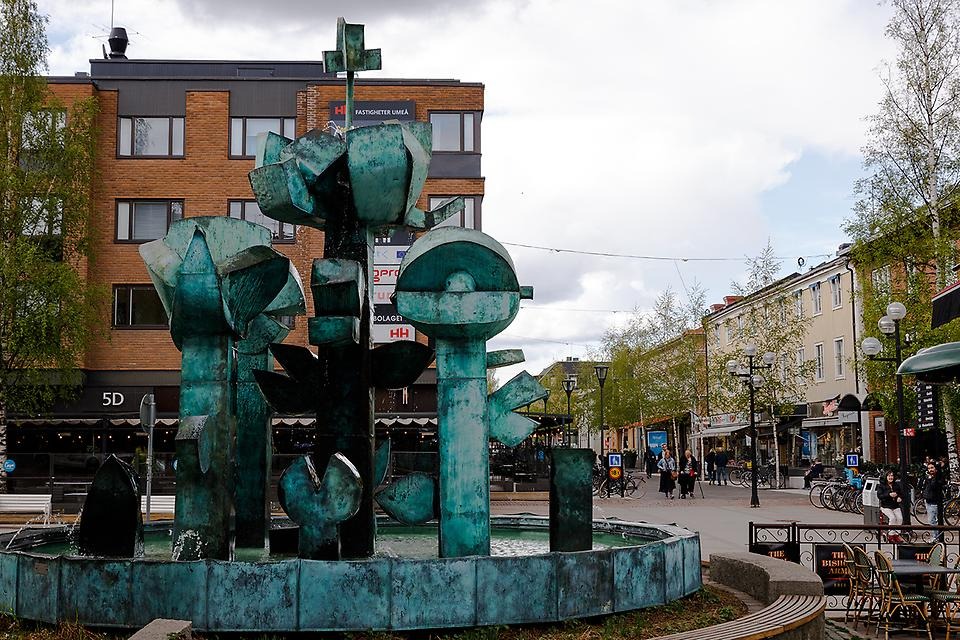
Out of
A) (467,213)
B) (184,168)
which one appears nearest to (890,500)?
(467,213)

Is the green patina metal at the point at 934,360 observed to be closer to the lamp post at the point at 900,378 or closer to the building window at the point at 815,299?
the lamp post at the point at 900,378

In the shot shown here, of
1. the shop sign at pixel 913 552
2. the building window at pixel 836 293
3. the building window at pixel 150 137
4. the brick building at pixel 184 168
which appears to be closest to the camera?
the shop sign at pixel 913 552

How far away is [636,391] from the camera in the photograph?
5641 centimetres

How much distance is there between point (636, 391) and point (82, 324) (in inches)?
1316

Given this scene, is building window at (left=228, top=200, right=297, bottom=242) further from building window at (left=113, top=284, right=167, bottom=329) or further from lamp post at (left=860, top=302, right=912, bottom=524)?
lamp post at (left=860, top=302, right=912, bottom=524)

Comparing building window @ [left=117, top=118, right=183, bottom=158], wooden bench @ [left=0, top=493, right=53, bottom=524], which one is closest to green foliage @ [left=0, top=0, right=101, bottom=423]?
building window @ [left=117, top=118, right=183, bottom=158]

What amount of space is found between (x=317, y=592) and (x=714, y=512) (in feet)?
70.4

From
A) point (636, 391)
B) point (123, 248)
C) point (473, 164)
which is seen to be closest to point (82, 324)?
point (123, 248)

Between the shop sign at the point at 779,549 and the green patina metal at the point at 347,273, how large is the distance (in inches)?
200

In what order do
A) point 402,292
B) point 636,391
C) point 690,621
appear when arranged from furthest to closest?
point 636,391
point 402,292
point 690,621

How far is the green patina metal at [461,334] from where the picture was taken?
8.05m

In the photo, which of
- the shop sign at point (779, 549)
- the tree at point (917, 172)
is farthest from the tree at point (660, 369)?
the shop sign at point (779, 549)

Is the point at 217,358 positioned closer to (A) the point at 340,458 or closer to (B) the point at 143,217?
(A) the point at 340,458

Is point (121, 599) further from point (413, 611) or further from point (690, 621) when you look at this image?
point (690, 621)
